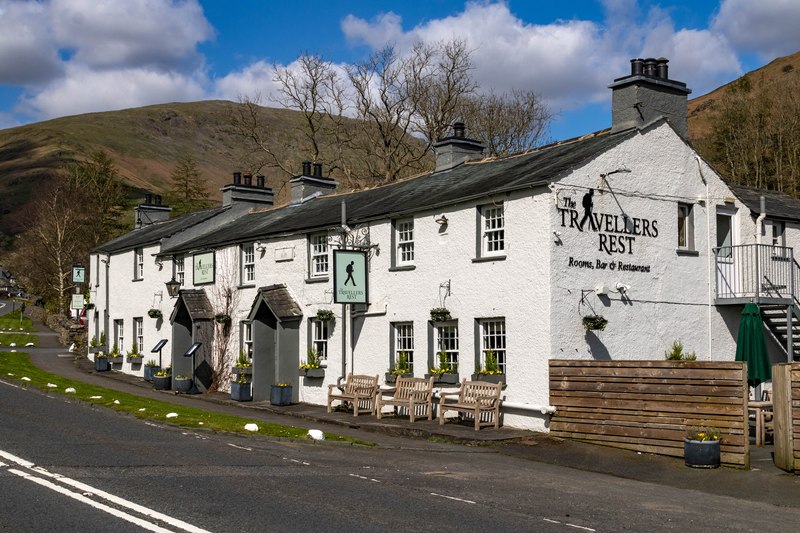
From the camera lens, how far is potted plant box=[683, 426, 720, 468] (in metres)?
15.0

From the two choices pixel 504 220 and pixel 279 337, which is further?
pixel 279 337

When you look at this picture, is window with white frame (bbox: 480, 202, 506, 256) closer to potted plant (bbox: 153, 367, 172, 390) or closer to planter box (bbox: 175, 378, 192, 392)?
planter box (bbox: 175, 378, 192, 392)

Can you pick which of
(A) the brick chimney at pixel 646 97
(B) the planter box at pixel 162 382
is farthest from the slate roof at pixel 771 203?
(B) the planter box at pixel 162 382

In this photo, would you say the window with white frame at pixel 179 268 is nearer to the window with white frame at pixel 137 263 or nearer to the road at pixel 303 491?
the window with white frame at pixel 137 263

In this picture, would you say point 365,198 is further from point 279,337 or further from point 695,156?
point 695,156

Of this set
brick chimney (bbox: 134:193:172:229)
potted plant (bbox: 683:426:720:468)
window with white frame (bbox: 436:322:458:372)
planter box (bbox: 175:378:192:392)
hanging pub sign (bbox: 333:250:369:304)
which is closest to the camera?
potted plant (bbox: 683:426:720:468)

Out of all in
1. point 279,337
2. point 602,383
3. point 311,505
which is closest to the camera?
point 311,505

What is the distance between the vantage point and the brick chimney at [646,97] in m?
21.2

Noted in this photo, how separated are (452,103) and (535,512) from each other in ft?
148

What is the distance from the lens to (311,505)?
33.3 feet

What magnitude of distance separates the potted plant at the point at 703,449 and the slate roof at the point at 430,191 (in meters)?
6.15

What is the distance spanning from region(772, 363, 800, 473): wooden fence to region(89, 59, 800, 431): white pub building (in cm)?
502

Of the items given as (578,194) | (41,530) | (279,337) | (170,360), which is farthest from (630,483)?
(170,360)

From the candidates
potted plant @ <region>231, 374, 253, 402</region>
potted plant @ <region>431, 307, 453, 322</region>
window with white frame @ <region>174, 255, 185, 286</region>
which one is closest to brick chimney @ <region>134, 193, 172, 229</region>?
window with white frame @ <region>174, 255, 185, 286</region>
